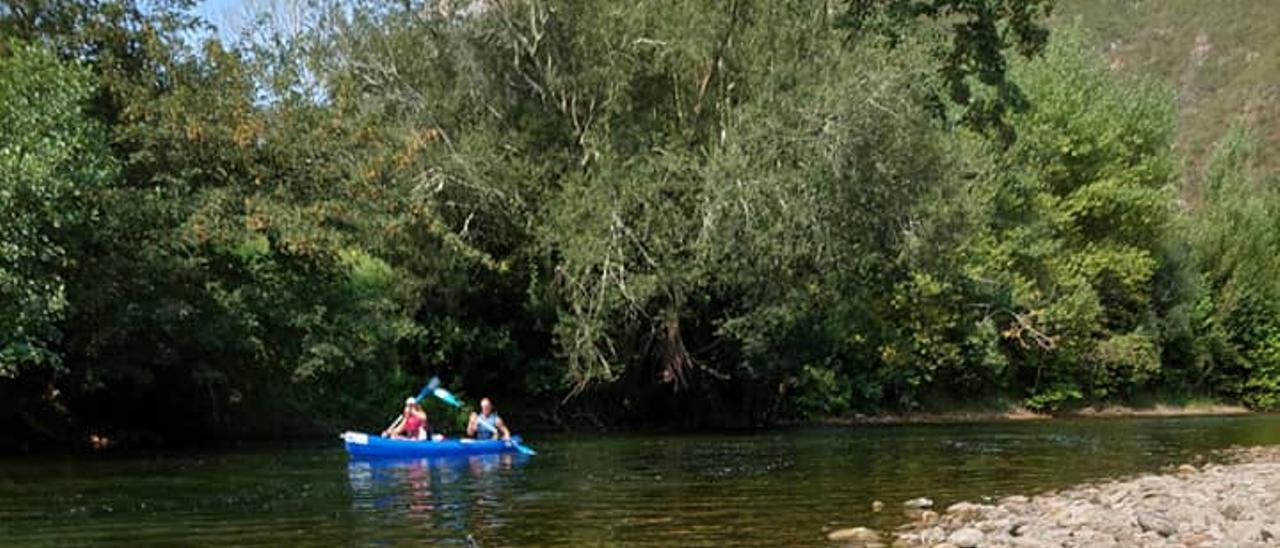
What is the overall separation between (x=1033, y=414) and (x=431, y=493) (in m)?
31.6

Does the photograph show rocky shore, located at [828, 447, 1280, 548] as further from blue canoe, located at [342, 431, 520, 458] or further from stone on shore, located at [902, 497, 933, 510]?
blue canoe, located at [342, 431, 520, 458]

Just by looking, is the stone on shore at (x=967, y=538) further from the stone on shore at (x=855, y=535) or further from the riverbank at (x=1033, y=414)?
the riverbank at (x=1033, y=414)

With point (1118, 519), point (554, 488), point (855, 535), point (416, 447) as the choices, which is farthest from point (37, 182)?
point (1118, 519)

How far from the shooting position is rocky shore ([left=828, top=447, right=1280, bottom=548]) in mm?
10062

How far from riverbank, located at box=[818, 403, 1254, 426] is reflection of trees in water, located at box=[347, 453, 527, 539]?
1792 centimetres

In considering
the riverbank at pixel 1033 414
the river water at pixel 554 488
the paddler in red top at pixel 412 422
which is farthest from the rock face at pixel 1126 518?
the riverbank at pixel 1033 414

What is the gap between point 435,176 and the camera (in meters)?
27.8

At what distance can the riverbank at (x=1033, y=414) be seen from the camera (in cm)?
3906

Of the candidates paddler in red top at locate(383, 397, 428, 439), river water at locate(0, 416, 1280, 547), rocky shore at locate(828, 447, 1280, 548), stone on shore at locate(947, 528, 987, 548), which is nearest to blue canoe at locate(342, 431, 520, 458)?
river water at locate(0, 416, 1280, 547)

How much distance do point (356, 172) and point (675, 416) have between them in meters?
13.0

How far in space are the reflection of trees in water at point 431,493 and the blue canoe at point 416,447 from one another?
0.21 metres

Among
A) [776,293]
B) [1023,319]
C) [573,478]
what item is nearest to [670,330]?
[776,293]

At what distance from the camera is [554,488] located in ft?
55.2

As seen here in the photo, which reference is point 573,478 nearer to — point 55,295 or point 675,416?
point 55,295
